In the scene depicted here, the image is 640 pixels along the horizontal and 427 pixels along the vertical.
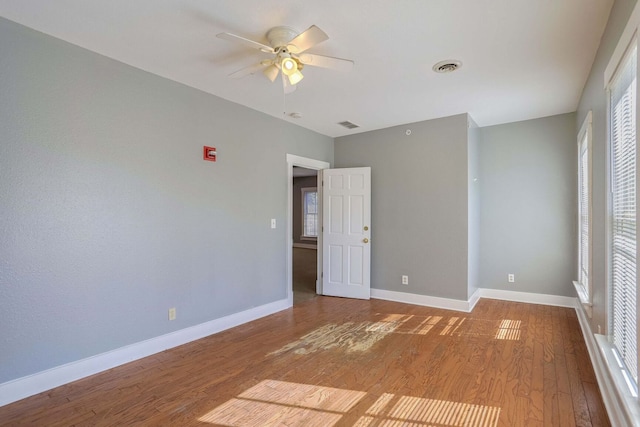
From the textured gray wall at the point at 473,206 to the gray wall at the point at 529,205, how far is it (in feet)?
0.60

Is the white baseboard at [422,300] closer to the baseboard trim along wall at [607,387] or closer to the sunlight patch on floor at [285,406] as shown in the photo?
the baseboard trim along wall at [607,387]

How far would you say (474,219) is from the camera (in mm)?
4789

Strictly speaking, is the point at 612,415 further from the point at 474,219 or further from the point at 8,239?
the point at 8,239

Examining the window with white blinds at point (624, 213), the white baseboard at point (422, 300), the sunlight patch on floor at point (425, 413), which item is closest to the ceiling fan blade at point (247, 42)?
the window with white blinds at point (624, 213)

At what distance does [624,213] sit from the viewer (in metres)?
2.00

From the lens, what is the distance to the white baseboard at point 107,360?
7.54ft

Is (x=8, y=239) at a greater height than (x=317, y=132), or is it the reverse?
(x=317, y=132)

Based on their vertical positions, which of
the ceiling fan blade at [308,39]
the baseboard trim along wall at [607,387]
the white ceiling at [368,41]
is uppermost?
the white ceiling at [368,41]

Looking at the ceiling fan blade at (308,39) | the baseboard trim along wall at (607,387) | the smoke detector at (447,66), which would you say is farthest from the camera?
the smoke detector at (447,66)

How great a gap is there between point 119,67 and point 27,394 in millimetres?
2596

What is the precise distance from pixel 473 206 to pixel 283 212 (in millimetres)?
2690

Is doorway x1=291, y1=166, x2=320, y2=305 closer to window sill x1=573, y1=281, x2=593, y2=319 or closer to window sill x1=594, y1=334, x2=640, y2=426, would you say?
window sill x1=573, y1=281, x2=593, y2=319

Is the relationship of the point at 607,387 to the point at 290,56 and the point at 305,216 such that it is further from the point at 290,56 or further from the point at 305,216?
the point at 305,216

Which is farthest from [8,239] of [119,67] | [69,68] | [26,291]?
[119,67]
